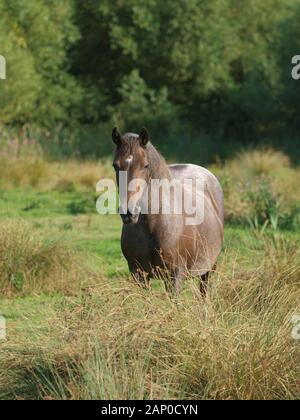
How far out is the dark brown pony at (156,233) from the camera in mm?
6230

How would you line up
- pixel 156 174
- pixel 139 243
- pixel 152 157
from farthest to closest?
pixel 139 243 < pixel 156 174 < pixel 152 157

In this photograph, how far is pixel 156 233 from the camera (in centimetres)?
674

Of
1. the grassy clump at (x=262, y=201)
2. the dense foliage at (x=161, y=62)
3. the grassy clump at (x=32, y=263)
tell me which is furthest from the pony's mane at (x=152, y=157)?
the dense foliage at (x=161, y=62)

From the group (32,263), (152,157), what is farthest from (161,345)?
(32,263)

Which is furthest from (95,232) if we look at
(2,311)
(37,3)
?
(37,3)

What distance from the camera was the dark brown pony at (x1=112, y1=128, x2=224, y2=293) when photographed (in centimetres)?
623

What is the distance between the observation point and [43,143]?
20.4 meters

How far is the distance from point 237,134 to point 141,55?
149 inches

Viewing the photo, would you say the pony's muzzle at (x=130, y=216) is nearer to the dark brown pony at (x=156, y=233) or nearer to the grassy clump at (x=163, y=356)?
the dark brown pony at (x=156, y=233)

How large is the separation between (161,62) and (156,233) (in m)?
21.3

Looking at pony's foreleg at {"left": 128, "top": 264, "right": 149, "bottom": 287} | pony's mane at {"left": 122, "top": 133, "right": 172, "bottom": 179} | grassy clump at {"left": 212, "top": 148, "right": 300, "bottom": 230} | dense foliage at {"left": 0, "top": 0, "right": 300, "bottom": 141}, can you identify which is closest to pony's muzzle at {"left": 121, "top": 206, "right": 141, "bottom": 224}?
pony's mane at {"left": 122, "top": 133, "right": 172, "bottom": 179}

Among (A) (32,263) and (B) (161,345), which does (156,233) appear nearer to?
(B) (161,345)

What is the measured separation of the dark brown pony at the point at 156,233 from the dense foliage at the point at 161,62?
17.0 metres

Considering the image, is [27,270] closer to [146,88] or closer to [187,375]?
[187,375]
